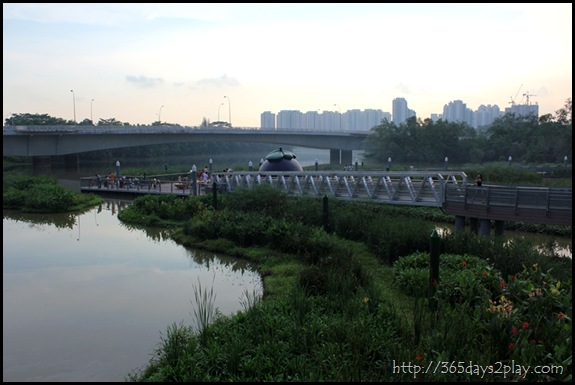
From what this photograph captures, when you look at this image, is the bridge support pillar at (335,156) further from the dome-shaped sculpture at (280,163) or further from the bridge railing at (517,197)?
the bridge railing at (517,197)

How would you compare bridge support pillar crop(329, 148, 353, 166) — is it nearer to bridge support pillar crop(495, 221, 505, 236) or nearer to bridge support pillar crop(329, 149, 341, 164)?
bridge support pillar crop(329, 149, 341, 164)

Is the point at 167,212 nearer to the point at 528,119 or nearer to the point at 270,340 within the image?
the point at 270,340

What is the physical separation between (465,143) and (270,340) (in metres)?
57.9

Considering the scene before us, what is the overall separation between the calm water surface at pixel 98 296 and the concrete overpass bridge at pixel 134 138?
3166 cm

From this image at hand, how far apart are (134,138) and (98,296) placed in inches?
1877

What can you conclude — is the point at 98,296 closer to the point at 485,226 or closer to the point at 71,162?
the point at 485,226

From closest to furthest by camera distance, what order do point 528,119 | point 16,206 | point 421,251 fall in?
1. point 421,251
2. point 16,206
3. point 528,119

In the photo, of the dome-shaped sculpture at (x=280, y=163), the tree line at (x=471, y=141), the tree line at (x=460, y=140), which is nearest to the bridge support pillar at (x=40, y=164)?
the tree line at (x=471, y=141)

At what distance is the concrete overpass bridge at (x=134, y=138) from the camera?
162 feet

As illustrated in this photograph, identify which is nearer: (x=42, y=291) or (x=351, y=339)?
(x=351, y=339)

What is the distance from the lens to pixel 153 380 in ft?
24.5

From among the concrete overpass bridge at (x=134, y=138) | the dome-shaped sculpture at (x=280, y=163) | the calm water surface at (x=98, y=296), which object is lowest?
the calm water surface at (x=98, y=296)

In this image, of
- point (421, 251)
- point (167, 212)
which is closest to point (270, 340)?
point (421, 251)

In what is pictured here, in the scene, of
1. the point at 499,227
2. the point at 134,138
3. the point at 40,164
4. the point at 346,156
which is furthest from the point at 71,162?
the point at 499,227
